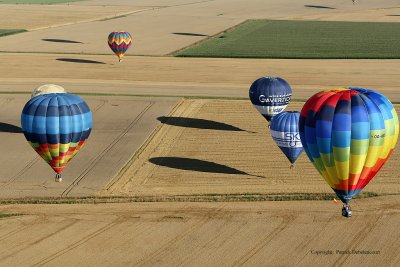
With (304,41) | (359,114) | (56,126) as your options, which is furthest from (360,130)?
(304,41)

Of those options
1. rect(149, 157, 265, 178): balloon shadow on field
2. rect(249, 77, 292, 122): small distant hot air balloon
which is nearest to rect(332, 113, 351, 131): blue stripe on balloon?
rect(149, 157, 265, 178): balloon shadow on field

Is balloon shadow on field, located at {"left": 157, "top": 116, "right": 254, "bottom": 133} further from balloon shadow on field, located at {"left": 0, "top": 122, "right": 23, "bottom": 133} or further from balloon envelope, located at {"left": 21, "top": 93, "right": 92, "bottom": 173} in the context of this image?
balloon envelope, located at {"left": 21, "top": 93, "right": 92, "bottom": 173}

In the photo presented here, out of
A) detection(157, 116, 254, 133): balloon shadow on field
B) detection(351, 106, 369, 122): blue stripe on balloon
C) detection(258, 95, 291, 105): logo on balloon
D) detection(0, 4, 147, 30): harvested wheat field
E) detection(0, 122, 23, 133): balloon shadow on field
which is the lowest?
detection(0, 4, 147, 30): harvested wheat field

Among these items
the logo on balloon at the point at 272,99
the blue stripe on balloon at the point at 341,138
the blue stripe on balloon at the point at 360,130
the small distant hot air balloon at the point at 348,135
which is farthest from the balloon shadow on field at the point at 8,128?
the blue stripe on balloon at the point at 360,130

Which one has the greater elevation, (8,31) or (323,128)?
(323,128)

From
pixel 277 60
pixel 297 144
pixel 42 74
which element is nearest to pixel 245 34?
pixel 277 60

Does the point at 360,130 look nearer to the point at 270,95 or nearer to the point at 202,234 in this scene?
the point at 202,234

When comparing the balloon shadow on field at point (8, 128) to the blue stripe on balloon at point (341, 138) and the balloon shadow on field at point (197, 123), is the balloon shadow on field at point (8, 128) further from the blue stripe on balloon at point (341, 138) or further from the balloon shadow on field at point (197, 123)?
the blue stripe on balloon at point (341, 138)
